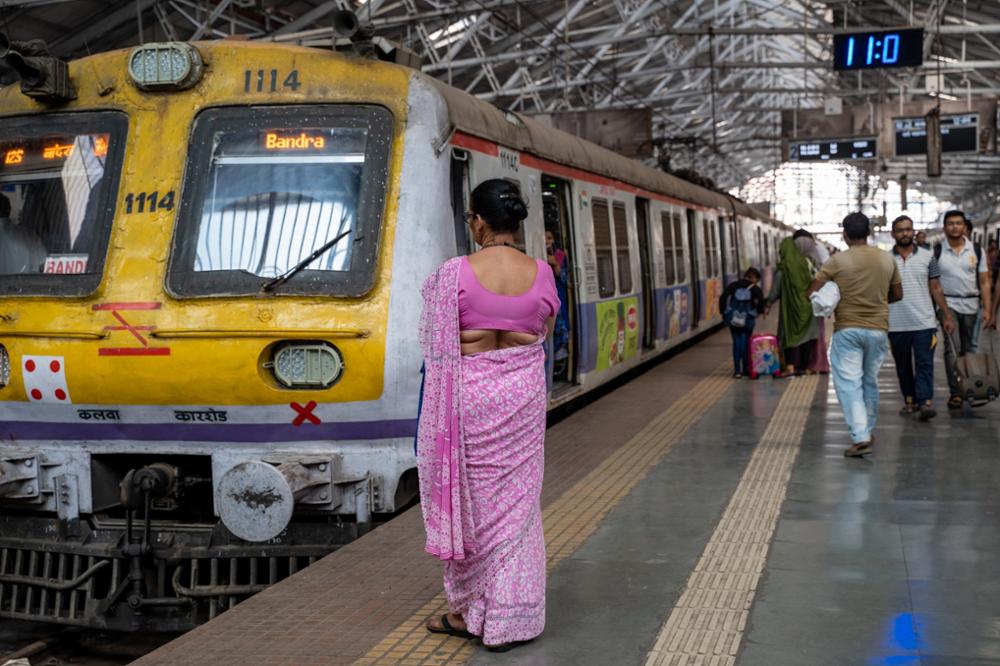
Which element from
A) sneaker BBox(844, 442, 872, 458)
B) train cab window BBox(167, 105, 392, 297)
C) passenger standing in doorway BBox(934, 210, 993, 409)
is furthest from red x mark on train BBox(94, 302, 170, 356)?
passenger standing in doorway BBox(934, 210, 993, 409)

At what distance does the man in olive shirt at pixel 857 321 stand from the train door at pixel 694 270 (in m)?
9.39

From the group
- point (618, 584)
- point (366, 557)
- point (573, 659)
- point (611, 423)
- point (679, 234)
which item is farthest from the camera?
point (679, 234)

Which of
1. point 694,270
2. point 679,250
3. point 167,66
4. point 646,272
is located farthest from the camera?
point 694,270

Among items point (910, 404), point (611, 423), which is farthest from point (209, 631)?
point (910, 404)

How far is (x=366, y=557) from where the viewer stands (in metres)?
5.87

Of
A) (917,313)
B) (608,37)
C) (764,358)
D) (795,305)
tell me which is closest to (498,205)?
(917,313)

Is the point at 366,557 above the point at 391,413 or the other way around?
the other way around

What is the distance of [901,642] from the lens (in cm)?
447

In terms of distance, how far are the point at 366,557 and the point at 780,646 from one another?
214cm

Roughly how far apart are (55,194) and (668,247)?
33.8 feet

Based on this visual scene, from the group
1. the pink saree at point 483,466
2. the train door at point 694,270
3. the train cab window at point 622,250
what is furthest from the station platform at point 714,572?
the train door at point 694,270

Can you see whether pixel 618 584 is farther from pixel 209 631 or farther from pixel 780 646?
pixel 209 631

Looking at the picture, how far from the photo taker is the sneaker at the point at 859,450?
8312mm

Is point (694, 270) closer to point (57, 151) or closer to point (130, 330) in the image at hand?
point (57, 151)
